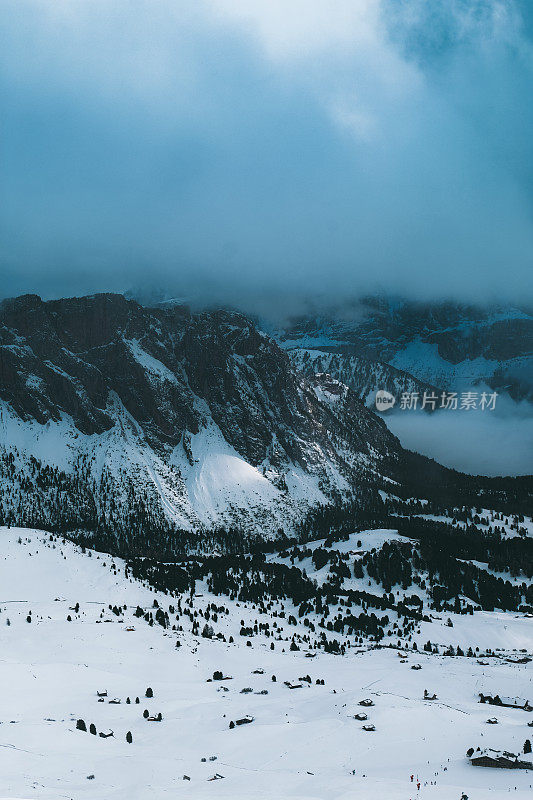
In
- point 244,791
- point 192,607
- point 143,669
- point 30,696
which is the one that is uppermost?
point 244,791

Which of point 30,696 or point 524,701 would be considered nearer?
point 30,696

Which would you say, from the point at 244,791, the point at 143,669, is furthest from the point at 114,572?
the point at 244,791

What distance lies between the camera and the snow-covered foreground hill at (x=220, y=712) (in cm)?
6306

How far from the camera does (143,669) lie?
12019 cm

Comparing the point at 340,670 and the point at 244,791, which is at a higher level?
the point at 244,791

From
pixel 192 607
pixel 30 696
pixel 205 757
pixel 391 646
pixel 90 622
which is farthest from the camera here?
pixel 192 607

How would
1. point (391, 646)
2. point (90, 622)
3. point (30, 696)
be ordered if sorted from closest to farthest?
point (30, 696) → point (90, 622) → point (391, 646)

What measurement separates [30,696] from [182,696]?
26476 millimetres

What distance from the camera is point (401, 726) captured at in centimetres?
8556

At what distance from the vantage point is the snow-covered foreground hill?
63062 mm

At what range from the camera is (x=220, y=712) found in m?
97.7

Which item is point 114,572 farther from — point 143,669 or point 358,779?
point 358,779

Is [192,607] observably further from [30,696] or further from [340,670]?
[30,696]

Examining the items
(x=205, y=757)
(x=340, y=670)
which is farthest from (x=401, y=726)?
(x=340, y=670)
